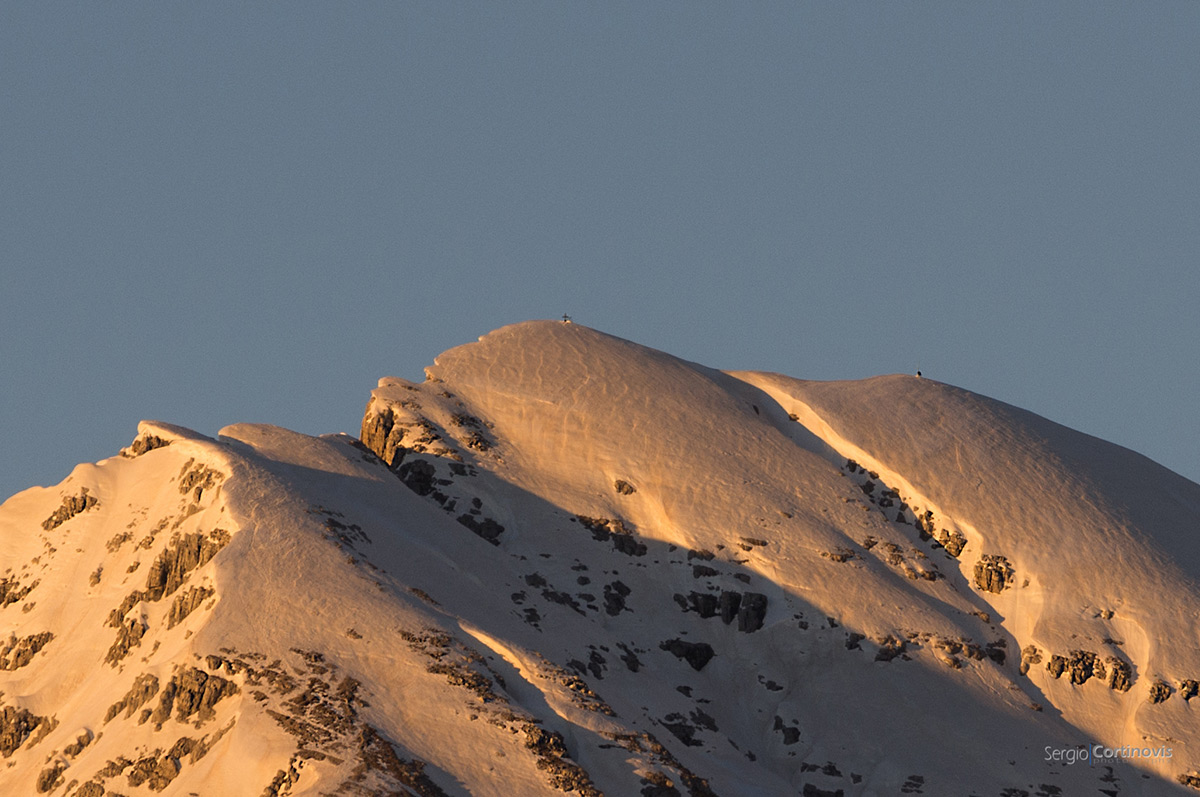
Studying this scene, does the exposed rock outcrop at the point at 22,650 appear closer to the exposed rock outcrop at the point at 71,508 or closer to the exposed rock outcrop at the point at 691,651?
the exposed rock outcrop at the point at 71,508

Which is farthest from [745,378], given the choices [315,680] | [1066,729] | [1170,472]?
[315,680]

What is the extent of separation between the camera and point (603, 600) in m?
108

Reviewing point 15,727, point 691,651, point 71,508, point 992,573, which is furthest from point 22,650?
point 992,573

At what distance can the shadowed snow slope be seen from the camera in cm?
8975

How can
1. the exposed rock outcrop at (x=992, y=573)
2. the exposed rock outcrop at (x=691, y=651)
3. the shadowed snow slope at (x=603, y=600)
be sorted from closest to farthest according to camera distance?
the shadowed snow slope at (x=603, y=600)
the exposed rock outcrop at (x=691, y=651)
the exposed rock outcrop at (x=992, y=573)

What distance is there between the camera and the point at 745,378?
437 feet

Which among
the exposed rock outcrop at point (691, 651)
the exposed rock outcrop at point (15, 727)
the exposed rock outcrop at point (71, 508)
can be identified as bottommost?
the exposed rock outcrop at point (15, 727)

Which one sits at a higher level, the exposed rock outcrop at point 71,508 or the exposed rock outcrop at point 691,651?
the exposed rock outcrop at point 691,651

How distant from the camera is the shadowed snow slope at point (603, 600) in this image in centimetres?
8975

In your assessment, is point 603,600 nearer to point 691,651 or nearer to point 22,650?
point 691,651

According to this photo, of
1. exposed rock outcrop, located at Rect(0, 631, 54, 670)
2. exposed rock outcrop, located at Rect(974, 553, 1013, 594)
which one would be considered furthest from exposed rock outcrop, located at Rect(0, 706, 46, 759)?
exposed rock outcrop, located at Rect(974, 553, 1013, 594)

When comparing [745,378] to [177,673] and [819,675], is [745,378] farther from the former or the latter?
[177,673]

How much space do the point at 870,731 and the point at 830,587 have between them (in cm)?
1015

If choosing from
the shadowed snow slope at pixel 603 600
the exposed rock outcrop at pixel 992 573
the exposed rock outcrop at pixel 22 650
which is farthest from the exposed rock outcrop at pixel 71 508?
the exposed rock outcrop at pixel 992 573
